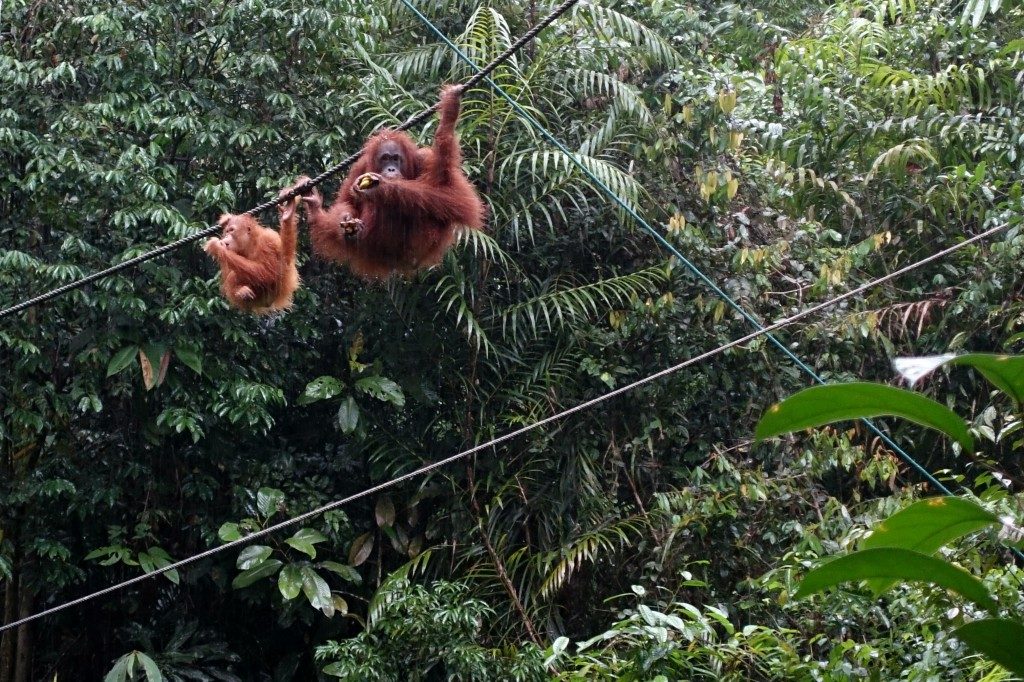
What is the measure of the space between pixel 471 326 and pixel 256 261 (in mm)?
1292

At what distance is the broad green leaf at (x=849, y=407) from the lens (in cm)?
60

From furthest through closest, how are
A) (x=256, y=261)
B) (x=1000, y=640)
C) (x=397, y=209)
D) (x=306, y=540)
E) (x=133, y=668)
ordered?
(x=306, y=540) → (x=133, y=668) → (x=397, y=209) → (x=256, y=261) → (x=1000, y=640)

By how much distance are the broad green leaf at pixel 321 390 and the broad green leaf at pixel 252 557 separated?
Result: 0.74 meters

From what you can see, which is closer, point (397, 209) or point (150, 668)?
point (397, 209)

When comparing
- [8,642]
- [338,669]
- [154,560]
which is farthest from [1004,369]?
[8,642]

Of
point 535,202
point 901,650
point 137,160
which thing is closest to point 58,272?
point 137,160

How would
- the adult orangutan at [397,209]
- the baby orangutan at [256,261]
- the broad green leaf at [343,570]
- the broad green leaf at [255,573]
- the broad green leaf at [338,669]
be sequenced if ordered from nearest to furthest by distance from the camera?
the baby orangutan at [256,261] < the adult orangutan at [397,209] < the broad green leaf at [338,669] < the broad green leaf at [255,573] < the broad green leaf at [343,570]

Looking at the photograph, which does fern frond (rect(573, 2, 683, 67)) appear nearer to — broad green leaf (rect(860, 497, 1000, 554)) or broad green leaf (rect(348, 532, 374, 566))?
broad green leaf (rect(348, 532, 374, 566))

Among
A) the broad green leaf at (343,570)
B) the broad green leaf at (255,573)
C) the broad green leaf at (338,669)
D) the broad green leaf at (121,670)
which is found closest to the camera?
the broad green leaf at (338,669)

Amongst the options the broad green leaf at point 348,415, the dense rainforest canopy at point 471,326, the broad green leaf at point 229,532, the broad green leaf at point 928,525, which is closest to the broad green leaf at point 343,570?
the dense rainforest canopy at point 471,326

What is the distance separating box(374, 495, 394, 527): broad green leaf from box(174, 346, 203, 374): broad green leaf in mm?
1241

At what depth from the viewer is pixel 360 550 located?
570cm

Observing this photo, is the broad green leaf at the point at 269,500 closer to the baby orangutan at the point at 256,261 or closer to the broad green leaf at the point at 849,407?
the baby orangutan at the point at 256,261

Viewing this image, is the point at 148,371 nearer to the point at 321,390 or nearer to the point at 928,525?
the point at 321,390
